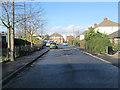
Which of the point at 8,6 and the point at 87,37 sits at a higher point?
the point at 8,6

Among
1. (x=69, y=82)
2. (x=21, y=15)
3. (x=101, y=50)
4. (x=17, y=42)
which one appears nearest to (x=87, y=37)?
(x=101, y=50)

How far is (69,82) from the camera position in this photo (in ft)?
25.3

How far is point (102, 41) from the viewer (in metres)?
25.6

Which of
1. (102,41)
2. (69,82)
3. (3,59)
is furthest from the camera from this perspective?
(102,41)

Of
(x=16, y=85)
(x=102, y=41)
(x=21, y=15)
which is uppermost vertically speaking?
(x=21, y=15)

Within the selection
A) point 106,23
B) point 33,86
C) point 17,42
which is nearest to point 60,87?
point 33,86

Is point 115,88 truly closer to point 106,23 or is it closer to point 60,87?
point 60,87

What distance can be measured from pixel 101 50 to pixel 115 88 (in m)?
20.2

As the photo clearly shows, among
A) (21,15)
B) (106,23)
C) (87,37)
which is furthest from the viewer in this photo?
(106,23)

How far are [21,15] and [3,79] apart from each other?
11.4m

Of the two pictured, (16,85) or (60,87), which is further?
→ (16,85)

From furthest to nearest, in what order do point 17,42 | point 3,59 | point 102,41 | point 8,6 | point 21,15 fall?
point 17,42 < point 102,41 < point 21,15 < point 8,6 < point 3,59

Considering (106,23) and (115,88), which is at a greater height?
(106,23)

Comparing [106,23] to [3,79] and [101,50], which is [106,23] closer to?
[101,50]
